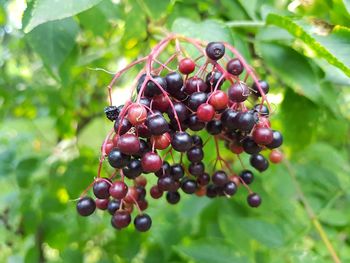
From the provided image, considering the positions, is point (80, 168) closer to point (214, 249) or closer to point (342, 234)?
point (214, 249)

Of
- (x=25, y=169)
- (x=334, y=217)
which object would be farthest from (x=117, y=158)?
(x=25, y=169)

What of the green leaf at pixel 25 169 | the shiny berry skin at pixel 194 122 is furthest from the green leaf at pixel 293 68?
the green leaf at pixel 25 169

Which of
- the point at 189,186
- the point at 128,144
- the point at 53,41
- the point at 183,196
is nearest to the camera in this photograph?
the point at 128,144

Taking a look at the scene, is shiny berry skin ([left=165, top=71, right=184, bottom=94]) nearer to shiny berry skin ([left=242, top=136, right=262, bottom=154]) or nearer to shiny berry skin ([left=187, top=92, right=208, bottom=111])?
shiny berry skin ([left=187, top=92, right=208, bottom=111])

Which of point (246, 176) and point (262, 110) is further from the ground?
point (262, 110)

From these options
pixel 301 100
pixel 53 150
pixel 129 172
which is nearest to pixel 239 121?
pixel 129 172

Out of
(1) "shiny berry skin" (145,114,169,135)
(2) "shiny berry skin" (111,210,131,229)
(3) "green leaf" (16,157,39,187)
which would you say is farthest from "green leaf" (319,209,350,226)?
(3) "green leaf" (16,157,39,187)

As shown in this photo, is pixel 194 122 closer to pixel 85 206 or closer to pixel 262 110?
pixel 262 110
